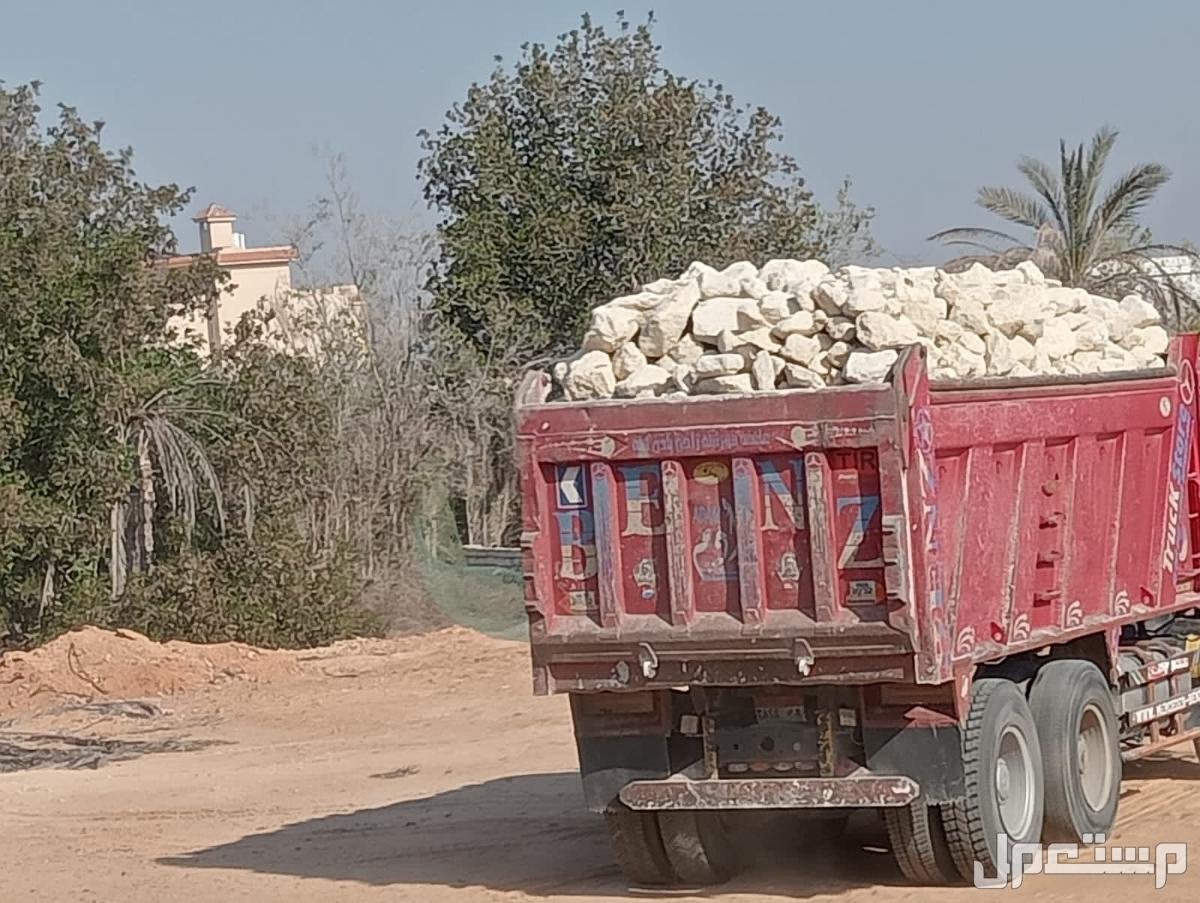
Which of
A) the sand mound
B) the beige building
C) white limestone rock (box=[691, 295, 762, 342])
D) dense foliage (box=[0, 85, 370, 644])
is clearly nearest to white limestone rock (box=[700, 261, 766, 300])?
white limestone rock (box=[691, 295, 762, 342])

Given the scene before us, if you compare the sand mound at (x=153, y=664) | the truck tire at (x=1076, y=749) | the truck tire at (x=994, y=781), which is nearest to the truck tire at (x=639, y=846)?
the truck tire at (x=994, y=781)

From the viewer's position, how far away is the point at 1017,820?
9.55m

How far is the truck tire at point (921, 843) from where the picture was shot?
9117 millimetres

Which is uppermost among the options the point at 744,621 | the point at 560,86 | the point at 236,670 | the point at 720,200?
the point at 560,86

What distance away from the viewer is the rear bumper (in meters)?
8.84

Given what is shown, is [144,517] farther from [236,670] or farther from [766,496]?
[766,496]

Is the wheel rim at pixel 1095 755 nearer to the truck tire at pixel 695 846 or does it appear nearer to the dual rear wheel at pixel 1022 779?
the dual rear wheel at pixel 1022 779

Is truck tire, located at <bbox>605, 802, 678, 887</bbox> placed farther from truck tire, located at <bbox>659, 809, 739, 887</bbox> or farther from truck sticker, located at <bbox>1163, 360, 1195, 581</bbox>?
truck sticker, located at <bbox>1163, 360, 1195, 581</bbox>

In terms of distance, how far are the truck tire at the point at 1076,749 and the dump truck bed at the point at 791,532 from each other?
0.33 m

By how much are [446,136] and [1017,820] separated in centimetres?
1986

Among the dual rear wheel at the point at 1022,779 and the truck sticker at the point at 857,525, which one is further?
the dual rear wheel at the point at 1022,779

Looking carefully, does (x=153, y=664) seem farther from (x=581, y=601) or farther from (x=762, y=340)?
(x=762, y=340)

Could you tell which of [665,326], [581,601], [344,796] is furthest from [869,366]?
[344,796]

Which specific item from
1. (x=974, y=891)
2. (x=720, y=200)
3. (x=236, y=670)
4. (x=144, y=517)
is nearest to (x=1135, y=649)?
(x=974, y=891)
